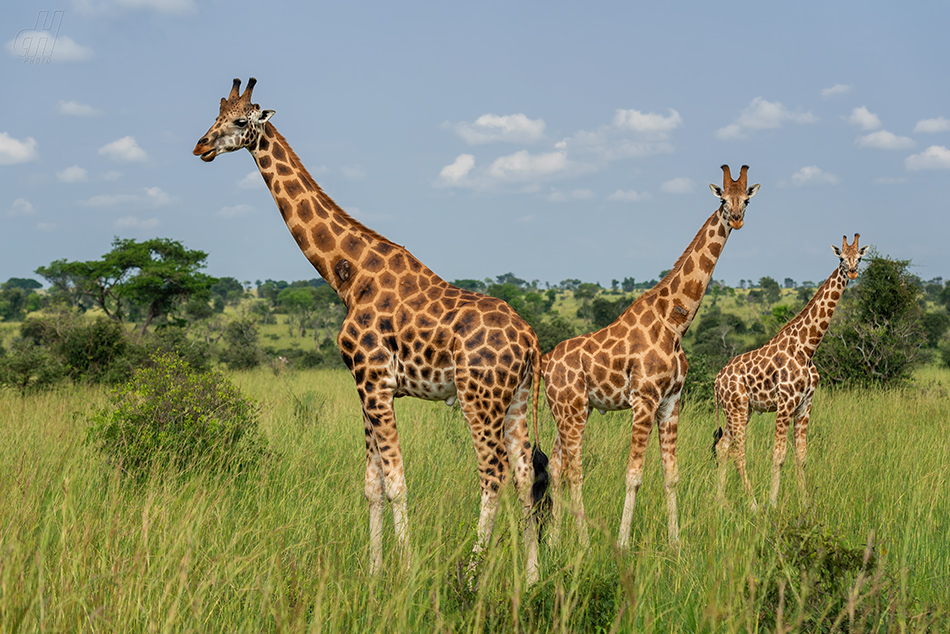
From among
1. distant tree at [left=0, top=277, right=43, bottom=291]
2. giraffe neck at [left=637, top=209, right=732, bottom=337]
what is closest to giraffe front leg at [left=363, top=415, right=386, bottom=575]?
giraffe neck at [left=637, top=209, right=732, bottom=337]

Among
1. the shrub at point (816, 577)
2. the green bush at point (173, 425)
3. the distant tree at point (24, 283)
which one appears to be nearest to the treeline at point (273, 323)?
the green bush at point (173, 425)

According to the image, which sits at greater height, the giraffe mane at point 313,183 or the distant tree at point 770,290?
the distant tree at point 770,290

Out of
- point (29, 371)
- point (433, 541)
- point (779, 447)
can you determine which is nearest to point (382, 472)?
point (433, 541)

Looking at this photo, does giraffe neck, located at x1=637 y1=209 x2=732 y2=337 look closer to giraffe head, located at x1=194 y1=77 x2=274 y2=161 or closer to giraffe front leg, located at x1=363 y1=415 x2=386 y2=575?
giraffe front leg, located at x1=363 y1=415 x2=386 y2=575

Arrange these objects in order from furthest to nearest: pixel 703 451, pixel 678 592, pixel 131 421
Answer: pixel 703 451 < pixel 131 421 < pixel 678 592

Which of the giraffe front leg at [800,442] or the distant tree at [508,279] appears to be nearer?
the giraffe front leg at [800,442]

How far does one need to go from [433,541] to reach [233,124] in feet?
10.9

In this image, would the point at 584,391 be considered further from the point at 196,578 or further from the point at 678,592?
the point at 196,578

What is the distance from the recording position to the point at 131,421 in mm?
7258

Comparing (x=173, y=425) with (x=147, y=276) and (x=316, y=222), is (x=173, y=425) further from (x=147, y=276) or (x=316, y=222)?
(x=147, y=276)

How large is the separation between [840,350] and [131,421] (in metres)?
14.3

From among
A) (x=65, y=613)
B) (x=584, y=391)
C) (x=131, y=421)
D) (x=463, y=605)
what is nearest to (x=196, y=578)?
(x=65, y=613)

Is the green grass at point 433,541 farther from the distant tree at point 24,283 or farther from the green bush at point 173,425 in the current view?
the distant tree at point 24,283

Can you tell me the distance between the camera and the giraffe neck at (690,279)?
19.1ft
